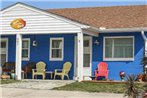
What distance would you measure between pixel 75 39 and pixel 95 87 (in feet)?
18.2

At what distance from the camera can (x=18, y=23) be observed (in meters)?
21.8

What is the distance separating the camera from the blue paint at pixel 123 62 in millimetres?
21969

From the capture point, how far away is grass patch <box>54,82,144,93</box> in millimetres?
16859

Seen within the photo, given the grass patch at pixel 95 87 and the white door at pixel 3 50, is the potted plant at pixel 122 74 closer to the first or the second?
the grass patch at pixel 95 87

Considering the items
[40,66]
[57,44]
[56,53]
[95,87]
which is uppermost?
[57,44]

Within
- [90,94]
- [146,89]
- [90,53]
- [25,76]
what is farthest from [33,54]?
[146,89]

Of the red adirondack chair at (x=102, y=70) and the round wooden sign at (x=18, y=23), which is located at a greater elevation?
the round wooden sign at (x=18, y=23)

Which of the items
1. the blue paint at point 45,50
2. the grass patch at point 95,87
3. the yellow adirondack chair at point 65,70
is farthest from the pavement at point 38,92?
the blue paint at point 45,50

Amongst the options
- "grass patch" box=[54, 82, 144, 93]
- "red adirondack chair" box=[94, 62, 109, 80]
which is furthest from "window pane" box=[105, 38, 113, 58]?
"grass patch" box=[54, 82, 144, 93]

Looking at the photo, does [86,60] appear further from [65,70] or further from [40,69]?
[40,69]

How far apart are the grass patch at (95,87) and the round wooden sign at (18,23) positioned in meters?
4.85

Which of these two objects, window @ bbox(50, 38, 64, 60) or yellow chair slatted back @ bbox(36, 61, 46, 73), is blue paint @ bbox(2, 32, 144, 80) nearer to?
window @ bbox(50, 38, 64, 60)

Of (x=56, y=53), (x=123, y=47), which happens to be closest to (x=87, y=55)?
(x=56, y=53)

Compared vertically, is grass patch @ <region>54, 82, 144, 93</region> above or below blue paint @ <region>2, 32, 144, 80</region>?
below
